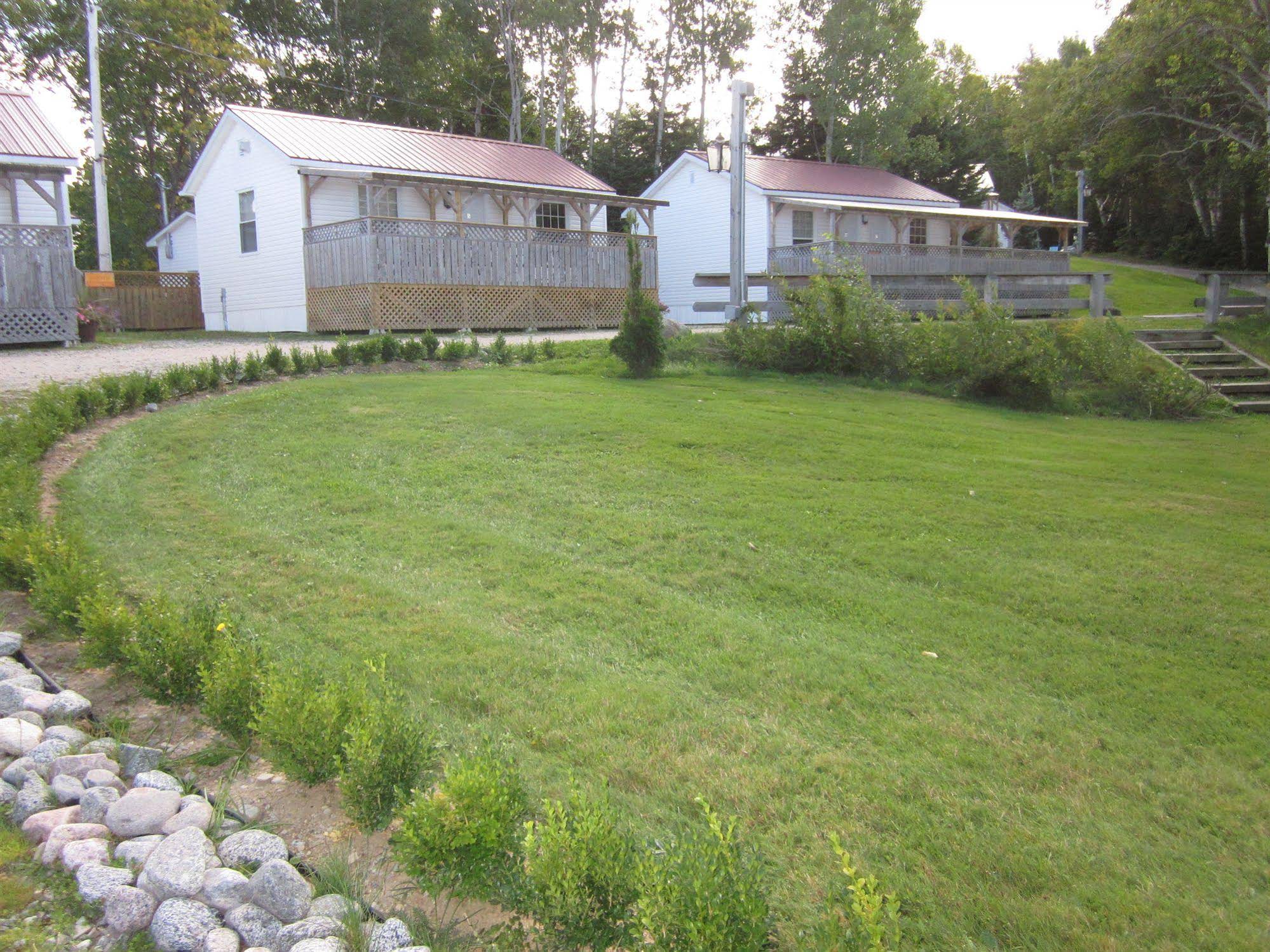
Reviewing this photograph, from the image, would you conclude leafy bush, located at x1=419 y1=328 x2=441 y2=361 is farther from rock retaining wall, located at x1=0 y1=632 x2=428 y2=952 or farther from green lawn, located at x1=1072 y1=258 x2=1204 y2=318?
green lawn, located at x1=1072 y1=258 x2=1204 y2=318

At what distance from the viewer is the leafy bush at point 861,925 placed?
6.68 feet

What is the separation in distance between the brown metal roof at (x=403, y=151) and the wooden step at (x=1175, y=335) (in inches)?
550

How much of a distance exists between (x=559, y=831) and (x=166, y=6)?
3832 cm

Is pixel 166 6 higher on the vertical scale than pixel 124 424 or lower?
higher

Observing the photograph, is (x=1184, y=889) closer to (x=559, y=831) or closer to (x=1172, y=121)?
(x=559, y=831)

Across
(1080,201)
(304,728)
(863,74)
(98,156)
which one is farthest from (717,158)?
(1080,201)

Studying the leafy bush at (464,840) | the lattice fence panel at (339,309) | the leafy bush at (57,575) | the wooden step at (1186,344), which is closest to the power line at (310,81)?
the lattice fence panel at (339,309)

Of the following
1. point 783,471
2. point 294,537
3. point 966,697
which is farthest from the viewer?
point 783,471

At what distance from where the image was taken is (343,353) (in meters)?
12.5

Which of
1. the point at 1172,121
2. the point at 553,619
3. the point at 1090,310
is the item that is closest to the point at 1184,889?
the point at 553,619

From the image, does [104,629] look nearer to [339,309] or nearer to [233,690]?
[233,690]

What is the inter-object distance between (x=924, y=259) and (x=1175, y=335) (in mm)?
11799

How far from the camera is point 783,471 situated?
7.63m

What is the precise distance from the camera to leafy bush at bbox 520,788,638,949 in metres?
2.32
